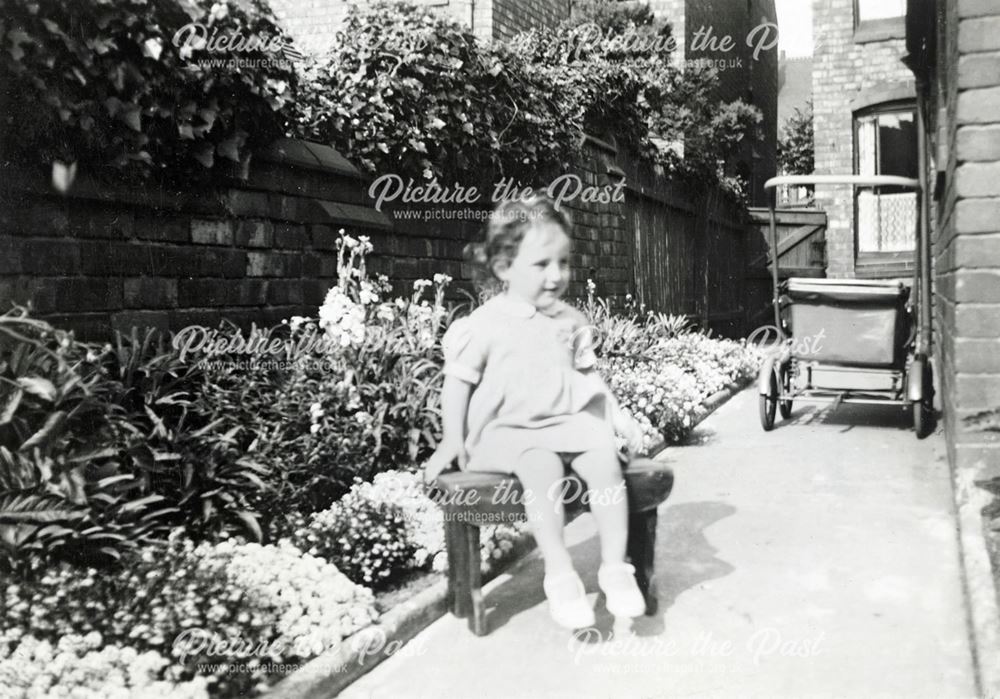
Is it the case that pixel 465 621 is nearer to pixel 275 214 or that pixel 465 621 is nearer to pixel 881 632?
pixel 881 632

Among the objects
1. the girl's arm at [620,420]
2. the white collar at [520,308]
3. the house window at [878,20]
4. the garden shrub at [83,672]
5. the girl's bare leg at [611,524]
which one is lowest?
the garden shrub at [83,672]

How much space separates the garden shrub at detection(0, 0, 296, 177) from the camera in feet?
11.5

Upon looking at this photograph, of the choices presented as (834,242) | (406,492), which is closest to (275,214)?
(406,492)

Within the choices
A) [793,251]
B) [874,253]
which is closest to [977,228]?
[874,253]

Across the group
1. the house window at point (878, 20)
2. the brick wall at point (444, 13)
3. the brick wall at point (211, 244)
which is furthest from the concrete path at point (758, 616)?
the house window at point (878, 20)

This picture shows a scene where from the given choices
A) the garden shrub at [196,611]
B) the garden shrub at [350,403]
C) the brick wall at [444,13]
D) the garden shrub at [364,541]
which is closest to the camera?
the garden shrub at [196,611]

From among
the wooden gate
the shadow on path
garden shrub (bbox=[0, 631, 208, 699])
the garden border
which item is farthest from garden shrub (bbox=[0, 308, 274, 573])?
the wooden gate

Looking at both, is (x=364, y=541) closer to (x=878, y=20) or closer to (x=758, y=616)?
(x=758, y=616)

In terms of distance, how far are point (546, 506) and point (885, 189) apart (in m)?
14.5

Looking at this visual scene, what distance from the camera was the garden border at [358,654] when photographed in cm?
277

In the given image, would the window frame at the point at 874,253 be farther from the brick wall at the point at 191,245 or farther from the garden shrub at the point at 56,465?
the garden shrub at the point at 56,465

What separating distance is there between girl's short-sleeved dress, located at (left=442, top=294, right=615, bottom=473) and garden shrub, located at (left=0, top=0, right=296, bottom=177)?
175 centimetres

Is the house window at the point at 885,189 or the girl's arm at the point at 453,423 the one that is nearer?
the girl's arm at the point at 453,423

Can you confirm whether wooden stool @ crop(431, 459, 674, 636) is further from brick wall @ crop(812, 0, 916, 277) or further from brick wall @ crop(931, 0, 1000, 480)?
brick wall @ crop(812, 0, 916, 277)
